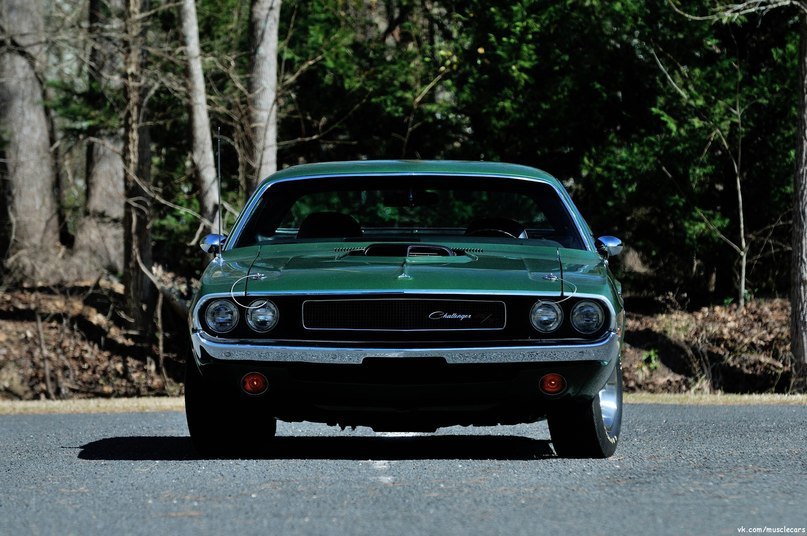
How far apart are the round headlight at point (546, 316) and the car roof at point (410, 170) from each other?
166 cm

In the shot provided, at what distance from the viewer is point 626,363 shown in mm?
22844

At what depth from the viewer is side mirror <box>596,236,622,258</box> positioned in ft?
28.0

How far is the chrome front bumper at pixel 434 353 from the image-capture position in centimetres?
702

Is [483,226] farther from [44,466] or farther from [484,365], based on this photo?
[44,466]

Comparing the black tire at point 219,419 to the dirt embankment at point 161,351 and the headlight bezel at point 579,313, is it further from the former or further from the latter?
the dirt embankment at point 161,351

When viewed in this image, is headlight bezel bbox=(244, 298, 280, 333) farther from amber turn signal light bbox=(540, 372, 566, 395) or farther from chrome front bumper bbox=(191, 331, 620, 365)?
amber turn signal light bbox=(540, 372, 566, 395)

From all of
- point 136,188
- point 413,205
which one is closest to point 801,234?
point 136,188

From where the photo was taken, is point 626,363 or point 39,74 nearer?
point 626,363

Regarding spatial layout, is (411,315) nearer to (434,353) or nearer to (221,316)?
(434,353)

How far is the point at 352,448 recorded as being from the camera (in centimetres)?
868

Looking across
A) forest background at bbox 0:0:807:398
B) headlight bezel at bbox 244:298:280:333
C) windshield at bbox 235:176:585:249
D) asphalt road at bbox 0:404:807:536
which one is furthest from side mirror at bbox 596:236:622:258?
forest background at bbox 0:0:807:398

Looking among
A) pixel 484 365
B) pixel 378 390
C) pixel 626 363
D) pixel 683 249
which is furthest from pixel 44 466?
pixel 683 249

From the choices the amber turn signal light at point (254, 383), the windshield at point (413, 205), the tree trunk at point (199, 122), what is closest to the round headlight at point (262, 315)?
the amber turn signal light at point (254, 383)

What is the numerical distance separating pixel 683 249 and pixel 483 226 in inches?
629
